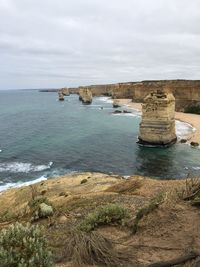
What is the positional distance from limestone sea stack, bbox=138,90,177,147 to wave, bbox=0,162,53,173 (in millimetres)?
13989

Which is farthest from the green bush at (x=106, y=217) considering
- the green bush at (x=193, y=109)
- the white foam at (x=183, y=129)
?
the green bush at (x=193, y=109)

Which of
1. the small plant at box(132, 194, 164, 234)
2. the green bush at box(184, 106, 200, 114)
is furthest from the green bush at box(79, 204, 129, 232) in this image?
the green bush at box(184, 106, 200, 114)

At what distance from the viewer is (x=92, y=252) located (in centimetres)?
792

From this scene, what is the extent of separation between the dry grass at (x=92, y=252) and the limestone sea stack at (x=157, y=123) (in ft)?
124

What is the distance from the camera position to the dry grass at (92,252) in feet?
25.1

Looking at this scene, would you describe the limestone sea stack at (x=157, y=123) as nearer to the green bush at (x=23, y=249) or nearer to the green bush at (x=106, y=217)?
the green bush at (x=106, y=217)

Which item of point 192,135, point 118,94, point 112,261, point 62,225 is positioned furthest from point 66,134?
point 118,94

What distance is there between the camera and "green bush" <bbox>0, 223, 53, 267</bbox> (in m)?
6.21

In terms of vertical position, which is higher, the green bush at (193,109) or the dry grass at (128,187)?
the dry grass at (128,187)

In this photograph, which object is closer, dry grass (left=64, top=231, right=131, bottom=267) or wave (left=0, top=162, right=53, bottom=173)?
dry grass (left=64, top=231, right=131, bottom=267)

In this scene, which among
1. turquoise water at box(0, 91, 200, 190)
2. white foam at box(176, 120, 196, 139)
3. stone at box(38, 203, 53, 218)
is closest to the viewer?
stone at box(38, 203, 53, 218)

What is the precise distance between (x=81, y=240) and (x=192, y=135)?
4617 cm

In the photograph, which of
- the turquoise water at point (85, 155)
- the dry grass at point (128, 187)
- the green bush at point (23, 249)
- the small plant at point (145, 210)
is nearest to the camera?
the green bush at point (23, 249)

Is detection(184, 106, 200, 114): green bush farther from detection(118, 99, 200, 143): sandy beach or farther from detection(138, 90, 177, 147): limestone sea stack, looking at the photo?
detection(138, 90, 177, 147): limestone sea stack
